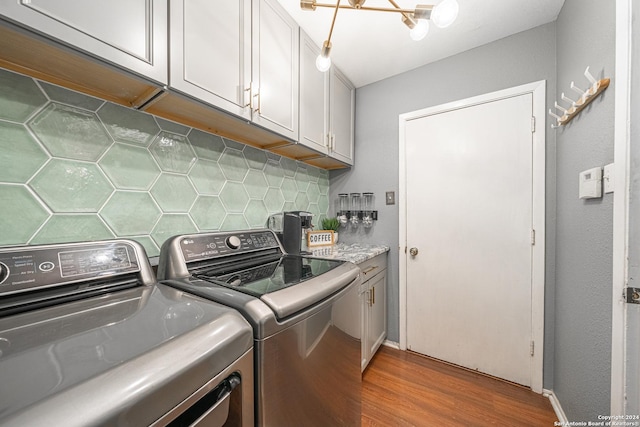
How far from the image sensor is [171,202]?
3.77 ft

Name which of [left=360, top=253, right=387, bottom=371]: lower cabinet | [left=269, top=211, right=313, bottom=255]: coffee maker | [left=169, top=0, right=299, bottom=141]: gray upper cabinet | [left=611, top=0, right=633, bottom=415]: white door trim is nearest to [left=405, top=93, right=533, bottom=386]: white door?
[left=360, top=253, right=387, bottom=371]: lower cabinet

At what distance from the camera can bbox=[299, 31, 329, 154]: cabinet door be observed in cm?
152

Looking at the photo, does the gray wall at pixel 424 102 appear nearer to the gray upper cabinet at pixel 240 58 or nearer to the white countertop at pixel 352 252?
the white countertop at pixel 352 252

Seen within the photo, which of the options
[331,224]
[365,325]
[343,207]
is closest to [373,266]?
[365,325]

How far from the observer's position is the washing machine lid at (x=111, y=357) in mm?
306

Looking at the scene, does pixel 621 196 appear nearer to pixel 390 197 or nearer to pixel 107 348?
pixel 390 197

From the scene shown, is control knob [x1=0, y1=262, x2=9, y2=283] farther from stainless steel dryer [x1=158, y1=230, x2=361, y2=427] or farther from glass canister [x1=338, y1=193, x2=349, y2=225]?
glass canister [x1=338, y1=193, x2=349, y2=225]

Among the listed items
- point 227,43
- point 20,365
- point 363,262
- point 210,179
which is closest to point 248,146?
point 210,179

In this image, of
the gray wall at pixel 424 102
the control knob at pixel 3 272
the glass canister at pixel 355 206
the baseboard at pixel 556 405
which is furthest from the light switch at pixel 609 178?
the control knob at pixel 3 272

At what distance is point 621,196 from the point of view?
845 mm

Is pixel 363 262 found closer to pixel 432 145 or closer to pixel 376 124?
pixel 432 145

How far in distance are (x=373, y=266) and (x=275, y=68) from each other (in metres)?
1.47

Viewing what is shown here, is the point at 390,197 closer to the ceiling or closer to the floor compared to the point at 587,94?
closer to the floor

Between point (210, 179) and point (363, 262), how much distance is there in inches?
43.9
